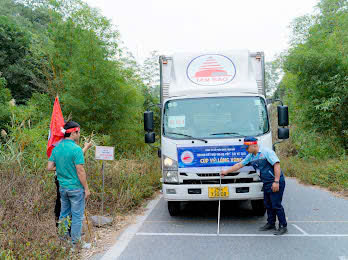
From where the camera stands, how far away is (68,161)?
5.11 meters

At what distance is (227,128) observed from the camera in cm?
696

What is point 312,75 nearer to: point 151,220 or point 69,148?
point 151,220

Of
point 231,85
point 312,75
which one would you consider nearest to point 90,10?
point 312,75

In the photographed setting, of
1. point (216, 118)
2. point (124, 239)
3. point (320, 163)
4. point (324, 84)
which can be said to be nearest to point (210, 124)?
point (216, 118)

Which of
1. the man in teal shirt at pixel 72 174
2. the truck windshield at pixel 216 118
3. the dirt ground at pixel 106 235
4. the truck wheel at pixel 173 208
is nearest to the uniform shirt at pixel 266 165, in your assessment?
the truck windshield at pixel 216 118

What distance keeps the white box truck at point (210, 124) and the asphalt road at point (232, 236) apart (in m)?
0.55

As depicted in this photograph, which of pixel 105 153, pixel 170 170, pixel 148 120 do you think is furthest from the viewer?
pixel 148 120

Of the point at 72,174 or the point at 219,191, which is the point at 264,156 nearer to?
the point at 219,191

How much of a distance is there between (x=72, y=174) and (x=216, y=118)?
123 inches

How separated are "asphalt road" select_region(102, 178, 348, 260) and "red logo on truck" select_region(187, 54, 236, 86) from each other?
2900mm

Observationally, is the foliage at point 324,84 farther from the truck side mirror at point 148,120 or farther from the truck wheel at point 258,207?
the truck side mirror at point 148,120

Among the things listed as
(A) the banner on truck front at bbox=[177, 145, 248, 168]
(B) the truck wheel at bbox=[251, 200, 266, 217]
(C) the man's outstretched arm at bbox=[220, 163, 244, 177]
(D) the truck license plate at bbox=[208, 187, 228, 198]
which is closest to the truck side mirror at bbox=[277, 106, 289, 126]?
(A) the banner on truck front at bbox=[177, 145, 248, 168]

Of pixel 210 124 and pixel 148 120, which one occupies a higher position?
pixel 148 120

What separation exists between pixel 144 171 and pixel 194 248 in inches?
231
